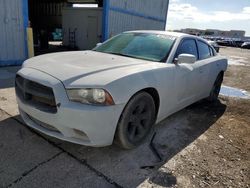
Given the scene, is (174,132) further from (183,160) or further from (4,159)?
(4,159)

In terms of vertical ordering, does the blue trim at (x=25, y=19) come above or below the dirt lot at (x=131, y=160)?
above

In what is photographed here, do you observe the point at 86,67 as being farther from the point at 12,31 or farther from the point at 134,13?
the point at 134,13

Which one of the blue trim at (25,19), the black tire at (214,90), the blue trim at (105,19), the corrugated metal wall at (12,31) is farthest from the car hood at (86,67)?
the blue trim at (105,19)

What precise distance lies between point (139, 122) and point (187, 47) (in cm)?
183

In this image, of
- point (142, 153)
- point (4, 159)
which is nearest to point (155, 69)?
point (142, 153)

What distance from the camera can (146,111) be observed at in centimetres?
315

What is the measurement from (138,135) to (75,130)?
978 mm

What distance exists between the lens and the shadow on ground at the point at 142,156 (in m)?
2.54

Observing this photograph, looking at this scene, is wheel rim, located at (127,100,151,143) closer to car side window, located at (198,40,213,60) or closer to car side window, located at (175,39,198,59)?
car side window, located at (175,39,198,59)

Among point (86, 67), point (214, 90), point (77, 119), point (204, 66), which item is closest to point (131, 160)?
point (77, 119)

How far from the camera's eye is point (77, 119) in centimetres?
242

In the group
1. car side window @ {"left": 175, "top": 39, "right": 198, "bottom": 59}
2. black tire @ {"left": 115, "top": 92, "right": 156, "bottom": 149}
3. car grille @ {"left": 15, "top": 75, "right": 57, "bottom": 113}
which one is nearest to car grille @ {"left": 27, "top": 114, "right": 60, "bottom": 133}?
car grille @ {"left": 15, "top": 75, "right": 57, "bottom": 113}

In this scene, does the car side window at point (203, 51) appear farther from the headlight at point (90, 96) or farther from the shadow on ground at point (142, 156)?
the headlight at point (90, 96)

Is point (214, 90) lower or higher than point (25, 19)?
lower
